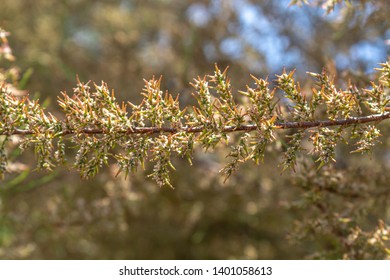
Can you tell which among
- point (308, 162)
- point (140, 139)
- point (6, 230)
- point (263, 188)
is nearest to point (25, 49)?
point (6, 230)

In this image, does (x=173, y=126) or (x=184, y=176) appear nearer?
(x=173, y=126)

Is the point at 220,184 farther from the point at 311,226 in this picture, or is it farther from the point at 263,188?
the point at 311,226

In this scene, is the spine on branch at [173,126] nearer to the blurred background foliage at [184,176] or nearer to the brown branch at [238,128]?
the brown branch at [238,128]

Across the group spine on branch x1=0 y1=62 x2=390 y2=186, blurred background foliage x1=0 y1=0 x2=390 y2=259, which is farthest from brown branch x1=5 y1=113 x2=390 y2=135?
blurred background foliage x1=0 y1=0 x2=390 y2=259

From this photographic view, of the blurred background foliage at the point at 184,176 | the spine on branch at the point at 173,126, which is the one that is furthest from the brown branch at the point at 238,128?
the blurred background foliage at the point at 184,176

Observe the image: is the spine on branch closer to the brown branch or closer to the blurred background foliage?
the brown branch

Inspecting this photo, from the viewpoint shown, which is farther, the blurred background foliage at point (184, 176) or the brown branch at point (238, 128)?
the blurred background foliage at point (184, 176)

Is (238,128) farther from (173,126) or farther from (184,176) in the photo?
(184,176)

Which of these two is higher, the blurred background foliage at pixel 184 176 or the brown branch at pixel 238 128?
the blurred background foliage at pixel 184 176

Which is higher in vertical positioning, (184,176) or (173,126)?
(184,176)

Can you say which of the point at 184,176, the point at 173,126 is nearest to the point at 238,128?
the point at 173,126

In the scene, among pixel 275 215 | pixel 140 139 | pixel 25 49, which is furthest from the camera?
pixel 25 49
